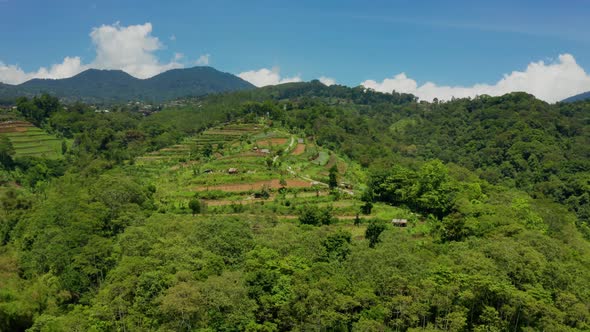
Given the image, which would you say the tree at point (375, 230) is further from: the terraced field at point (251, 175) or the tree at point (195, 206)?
the tree at point (195, 206)

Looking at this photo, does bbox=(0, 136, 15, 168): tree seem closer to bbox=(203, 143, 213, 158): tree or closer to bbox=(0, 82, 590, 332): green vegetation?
bbox=(0, 82, 590, 332): green vegetation

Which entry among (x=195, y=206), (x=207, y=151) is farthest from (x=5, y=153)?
(x=195, y=206)

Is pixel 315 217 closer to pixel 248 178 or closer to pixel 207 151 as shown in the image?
pixel 248 178

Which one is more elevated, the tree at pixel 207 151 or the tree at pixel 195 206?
the tree at pixel 207 151

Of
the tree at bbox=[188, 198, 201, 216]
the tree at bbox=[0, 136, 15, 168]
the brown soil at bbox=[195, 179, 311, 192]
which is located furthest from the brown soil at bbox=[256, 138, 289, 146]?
the tree at bbox=[0, 136, 15, 168]

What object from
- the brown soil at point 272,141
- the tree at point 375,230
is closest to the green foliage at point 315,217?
the tree at point 375,230
